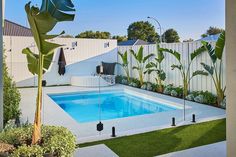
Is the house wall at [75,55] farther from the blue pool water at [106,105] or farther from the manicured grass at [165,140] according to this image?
the manicured grass at [165,140]

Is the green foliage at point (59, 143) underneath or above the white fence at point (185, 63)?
underneath

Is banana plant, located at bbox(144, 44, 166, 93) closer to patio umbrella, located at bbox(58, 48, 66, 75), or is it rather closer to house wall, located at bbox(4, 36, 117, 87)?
house wall, located at bbox(4, 36, 117, 87)

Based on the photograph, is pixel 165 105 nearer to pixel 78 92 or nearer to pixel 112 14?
pixel 78 92

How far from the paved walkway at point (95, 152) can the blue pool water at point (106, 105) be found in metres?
2.76

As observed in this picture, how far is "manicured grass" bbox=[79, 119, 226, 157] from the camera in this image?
471cm

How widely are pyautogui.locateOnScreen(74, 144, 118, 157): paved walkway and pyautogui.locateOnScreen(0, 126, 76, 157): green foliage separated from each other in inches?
46.4

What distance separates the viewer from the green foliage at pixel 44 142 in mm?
2950

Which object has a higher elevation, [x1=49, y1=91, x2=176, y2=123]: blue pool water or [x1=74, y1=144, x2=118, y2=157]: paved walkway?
[x1=49, y1=91, x2=176, y2=123]: blue pool water

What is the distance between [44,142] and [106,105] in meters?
7.09

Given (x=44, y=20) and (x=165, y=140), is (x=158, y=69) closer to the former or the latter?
(x=165, y=140)

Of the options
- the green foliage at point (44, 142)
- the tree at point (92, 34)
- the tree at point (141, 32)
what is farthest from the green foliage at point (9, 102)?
the tree at point (141, 32)

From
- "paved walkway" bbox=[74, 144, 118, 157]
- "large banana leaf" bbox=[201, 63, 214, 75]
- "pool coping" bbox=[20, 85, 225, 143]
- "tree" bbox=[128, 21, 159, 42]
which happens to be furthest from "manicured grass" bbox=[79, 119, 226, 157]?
"tree" bbox=[128, 21, 159, 42]

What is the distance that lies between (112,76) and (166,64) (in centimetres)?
421

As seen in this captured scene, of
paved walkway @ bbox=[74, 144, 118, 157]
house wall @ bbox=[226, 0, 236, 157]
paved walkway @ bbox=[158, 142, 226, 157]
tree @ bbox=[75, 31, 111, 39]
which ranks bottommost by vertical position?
paved walkway @ bbox=[74, 144, 118, 157]
